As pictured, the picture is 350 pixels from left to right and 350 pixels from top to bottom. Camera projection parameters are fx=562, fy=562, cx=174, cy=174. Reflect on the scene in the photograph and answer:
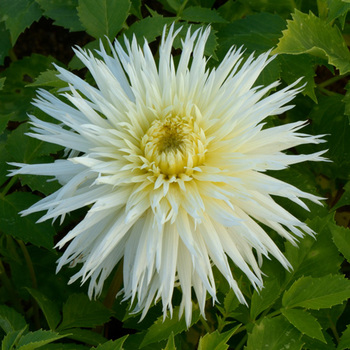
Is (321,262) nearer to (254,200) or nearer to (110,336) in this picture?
(254,200)

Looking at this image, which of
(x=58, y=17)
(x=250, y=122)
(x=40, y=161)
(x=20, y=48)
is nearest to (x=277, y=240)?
(x=250, y=122)

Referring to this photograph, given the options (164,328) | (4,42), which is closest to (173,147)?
(164,328)

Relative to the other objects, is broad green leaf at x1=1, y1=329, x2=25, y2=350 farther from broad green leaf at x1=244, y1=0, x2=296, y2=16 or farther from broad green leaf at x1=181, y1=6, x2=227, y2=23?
broad green leaf at x1=244, y1=0, x2=296, y2=16

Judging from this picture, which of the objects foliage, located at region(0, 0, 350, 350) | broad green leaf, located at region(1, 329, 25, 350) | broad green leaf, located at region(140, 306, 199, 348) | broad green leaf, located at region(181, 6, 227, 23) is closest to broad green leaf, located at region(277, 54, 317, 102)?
foliage, located at region(0, 0, 350, 350)

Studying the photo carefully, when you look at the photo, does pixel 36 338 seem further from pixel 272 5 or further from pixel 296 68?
pixel 272 5

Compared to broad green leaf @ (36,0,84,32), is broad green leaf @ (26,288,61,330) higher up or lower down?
lower down

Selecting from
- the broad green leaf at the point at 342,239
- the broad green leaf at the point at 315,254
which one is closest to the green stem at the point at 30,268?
the broad green leaf at the point at 315,254
